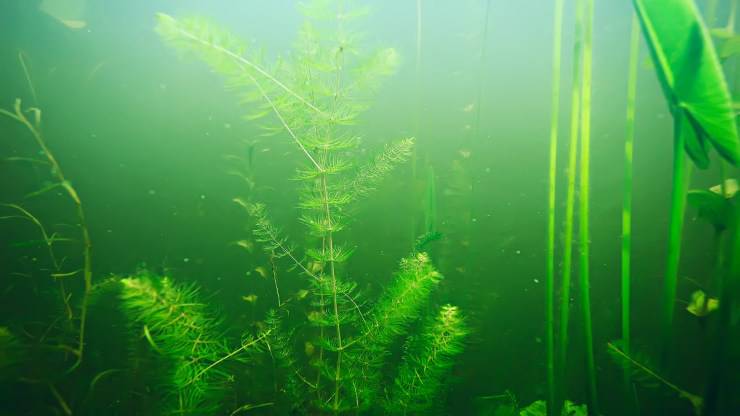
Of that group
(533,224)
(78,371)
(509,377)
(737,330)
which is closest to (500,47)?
(533,224)

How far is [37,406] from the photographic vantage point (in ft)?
7.29

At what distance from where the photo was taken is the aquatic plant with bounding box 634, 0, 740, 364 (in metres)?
1.05

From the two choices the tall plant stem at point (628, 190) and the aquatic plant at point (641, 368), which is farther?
the tall plant stem at point (628, 190)

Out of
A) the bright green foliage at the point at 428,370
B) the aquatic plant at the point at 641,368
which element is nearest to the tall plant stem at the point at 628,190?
the aquatic plant at the point at 641,368

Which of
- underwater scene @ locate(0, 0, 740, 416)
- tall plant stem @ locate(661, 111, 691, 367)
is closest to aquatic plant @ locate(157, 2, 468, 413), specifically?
underwater scene @ locate(0, 0, 740, 416)

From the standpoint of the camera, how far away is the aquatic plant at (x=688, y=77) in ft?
3.46

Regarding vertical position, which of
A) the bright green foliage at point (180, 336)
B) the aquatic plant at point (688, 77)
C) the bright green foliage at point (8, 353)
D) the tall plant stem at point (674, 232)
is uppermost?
the aquatic plant at point (688, 77)

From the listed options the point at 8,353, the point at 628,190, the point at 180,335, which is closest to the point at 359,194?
the point at 180,335

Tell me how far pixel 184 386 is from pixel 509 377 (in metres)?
2.46

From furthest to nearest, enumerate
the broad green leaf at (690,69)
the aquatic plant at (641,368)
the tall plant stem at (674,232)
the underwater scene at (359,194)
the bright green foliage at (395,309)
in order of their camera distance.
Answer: the underwater scene at (359,194), the bright green foliage at (395,309), the aquatic plant at (641,368), the tall plant stem at (674,232), the broad green leaf at (690,69)

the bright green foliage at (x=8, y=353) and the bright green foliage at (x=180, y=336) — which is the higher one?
the bright green foliage at (x=180, y=336)

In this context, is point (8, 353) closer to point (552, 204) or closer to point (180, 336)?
point (180, 336)

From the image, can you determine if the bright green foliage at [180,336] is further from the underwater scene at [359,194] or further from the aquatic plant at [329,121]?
the underwater scene at [359,194]

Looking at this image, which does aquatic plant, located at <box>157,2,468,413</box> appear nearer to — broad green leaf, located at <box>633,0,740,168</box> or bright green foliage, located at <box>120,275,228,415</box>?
bright green foliage, located at <box>120,275,228,415</box>
